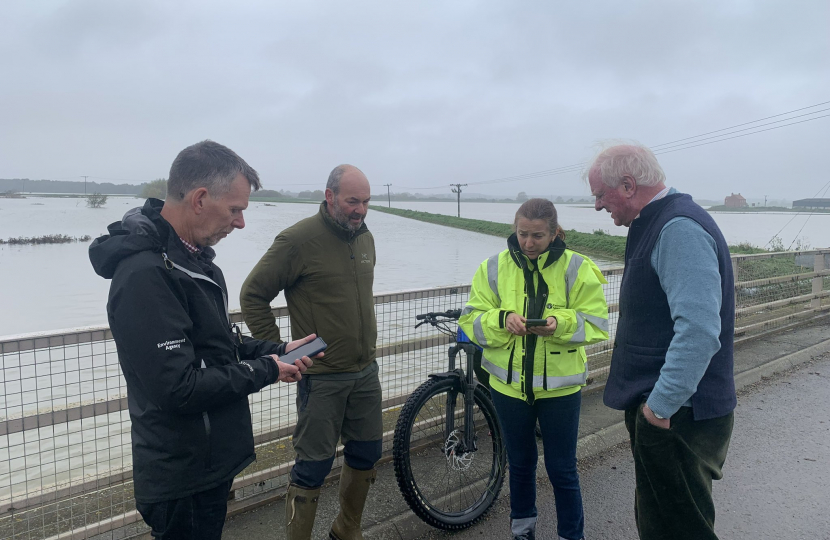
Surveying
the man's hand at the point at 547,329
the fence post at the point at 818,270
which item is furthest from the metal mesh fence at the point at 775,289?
the man's hand at the point at 547,329

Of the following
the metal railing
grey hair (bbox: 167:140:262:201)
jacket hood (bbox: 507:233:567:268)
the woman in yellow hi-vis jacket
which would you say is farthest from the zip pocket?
jacket hood (bbox: 507:233:567:268)

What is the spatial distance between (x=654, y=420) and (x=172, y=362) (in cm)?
173

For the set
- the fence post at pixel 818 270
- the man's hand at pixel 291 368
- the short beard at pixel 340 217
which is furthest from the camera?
the fence post at pixel 818 270

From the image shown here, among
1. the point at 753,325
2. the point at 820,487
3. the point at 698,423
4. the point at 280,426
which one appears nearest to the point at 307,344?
the point at 280,426

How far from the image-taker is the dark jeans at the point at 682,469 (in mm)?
2080

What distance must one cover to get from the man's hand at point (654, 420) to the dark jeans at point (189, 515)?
1.57m

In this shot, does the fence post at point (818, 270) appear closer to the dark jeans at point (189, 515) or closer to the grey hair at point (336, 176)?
the grey hair at point (336, 176)

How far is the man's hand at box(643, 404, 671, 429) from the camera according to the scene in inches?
80.3

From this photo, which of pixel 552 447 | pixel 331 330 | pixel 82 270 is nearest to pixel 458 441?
pixel 552 447

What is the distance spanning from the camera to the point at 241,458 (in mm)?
1865

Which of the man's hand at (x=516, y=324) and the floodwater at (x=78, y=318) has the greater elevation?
the man's hand at (x=516, y=324)

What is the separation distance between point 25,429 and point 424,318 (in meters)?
2.06

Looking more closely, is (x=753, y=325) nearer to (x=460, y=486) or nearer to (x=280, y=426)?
(x=460, y=486)

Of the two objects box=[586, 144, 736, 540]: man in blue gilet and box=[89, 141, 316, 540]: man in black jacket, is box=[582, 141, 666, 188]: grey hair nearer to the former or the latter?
box=[586, 144, 736, 540]: man in blue gilet
